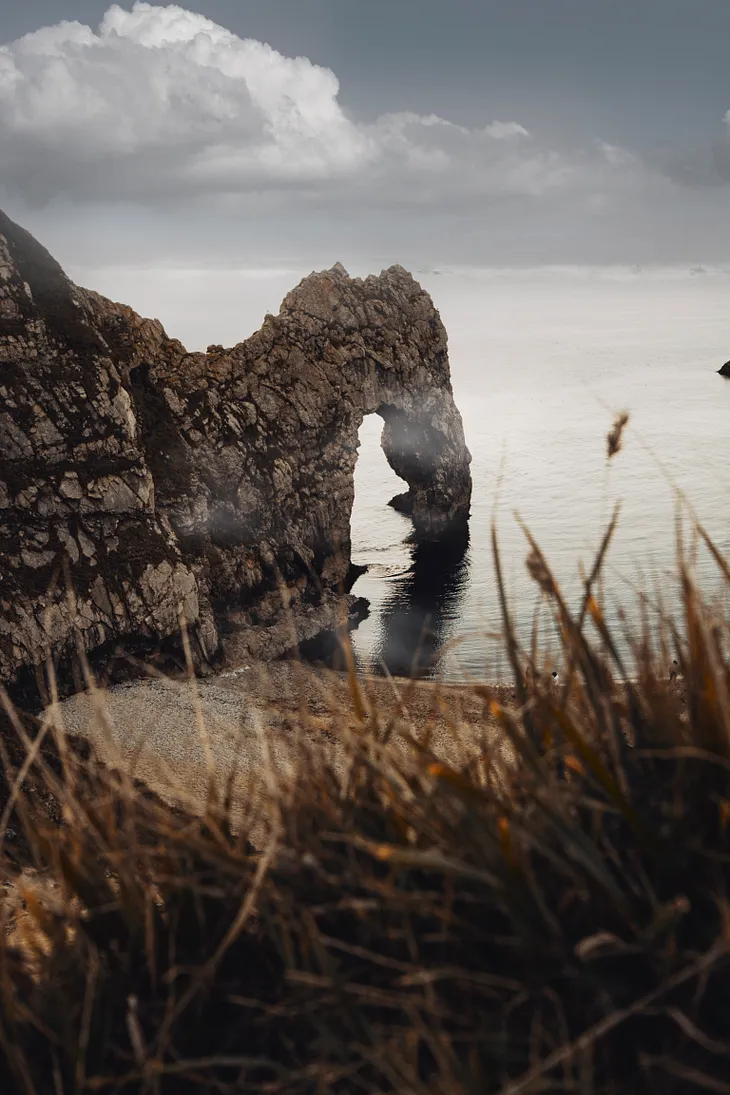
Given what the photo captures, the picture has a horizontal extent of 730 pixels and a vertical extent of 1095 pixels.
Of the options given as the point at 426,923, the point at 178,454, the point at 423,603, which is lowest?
the point at 423,603

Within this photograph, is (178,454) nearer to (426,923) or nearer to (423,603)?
(423,603)

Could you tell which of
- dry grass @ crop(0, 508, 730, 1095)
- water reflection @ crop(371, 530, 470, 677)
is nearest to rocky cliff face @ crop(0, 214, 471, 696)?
water reflection @ crop(371, 530, 470, 677)

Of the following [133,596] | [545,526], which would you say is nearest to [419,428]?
[545,526]

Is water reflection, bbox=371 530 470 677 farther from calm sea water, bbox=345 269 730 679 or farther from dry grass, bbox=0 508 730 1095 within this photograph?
dry grass, bbox=0 508 730 1095

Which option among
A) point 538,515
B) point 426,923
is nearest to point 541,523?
point 538,515

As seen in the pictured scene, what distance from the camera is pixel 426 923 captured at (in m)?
2.93

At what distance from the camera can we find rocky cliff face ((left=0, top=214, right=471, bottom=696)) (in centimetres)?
4009

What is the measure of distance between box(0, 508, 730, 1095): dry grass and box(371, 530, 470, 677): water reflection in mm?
36620

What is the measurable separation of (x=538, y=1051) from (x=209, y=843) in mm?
1416

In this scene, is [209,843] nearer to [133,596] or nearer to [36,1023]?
[36,1023]

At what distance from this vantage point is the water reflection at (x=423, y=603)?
46384 mm

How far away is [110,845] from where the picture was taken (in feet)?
11.2

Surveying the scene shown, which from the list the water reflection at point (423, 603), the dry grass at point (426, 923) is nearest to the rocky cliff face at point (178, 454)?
the water reflection at point (423, 603)

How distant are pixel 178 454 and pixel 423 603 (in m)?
17.1
